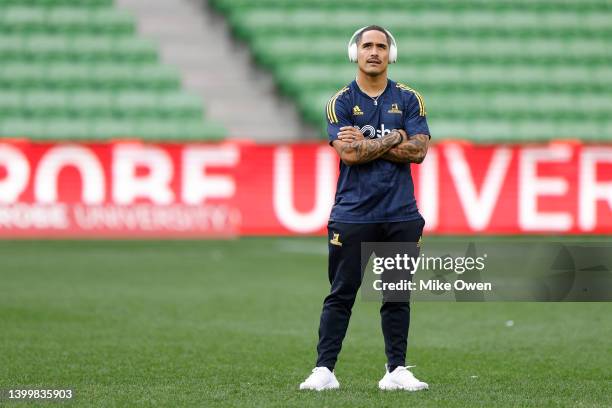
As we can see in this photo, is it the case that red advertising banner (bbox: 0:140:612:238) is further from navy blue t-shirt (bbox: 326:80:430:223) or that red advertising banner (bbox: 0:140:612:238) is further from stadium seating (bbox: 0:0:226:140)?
navy blue t-shirt (bbox: 326:80:430:223)

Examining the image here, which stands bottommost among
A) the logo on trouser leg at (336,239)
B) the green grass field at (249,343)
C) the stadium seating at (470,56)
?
the green grass field at (249,343)

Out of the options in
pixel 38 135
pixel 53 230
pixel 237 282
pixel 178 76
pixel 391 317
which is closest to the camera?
pixel 391 317

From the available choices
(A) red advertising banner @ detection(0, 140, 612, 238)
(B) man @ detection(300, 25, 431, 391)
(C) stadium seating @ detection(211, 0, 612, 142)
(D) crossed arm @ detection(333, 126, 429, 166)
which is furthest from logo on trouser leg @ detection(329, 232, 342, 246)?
Answer: (C) stadium seating @ detection(211, 0, 612, 142)

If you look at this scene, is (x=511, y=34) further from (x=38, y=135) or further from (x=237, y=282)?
(x=237, y=282)

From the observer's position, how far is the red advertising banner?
1831cm

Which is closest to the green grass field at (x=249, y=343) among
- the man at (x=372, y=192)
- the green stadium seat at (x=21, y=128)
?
the man at (x=372, y=192)

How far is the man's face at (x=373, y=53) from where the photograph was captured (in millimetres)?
6426

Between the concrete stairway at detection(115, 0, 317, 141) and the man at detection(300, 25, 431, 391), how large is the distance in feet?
48.6

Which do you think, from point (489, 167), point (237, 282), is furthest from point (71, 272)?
point (489, 167)

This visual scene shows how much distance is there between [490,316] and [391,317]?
439 cm

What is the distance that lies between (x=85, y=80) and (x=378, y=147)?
15.9 metres

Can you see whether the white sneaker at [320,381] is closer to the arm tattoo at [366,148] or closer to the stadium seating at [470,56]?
the arm tattoo at [366,148]

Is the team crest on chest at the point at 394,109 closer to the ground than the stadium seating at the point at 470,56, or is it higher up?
closer to the ground

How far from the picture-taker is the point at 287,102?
72.8 ft
